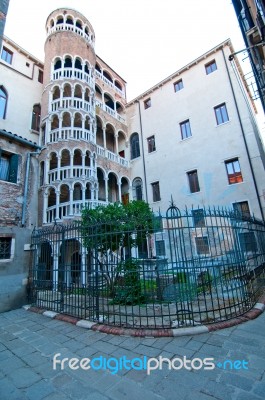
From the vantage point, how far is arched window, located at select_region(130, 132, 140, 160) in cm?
2086

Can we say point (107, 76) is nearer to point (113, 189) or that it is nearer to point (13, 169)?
point (113, 189)

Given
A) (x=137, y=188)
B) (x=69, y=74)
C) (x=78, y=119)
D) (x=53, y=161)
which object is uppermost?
(x=69, y=74)

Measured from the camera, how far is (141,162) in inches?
782

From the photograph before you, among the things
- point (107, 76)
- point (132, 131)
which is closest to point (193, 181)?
point (132, 131)

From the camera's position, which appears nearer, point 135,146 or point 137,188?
point 137,188

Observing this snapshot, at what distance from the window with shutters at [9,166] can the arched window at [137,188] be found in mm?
11724

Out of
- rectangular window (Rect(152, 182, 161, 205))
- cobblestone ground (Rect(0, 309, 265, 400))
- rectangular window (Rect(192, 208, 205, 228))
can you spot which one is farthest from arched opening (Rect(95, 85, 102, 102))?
cobblestone ground (Rect(0, 309, 265, 400))

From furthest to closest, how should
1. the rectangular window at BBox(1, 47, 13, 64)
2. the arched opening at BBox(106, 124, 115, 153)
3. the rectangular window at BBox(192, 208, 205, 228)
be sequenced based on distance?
the arched opening at BBox(106, 124, 115, 153) → the rectangular window at BBox(1, 47, 13, 64) → the rectangular window at BBox(192, 208, 205, 228)

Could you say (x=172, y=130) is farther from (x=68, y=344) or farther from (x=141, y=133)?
(x=68, y=344)

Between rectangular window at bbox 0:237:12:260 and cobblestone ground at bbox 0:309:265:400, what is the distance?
129 inches

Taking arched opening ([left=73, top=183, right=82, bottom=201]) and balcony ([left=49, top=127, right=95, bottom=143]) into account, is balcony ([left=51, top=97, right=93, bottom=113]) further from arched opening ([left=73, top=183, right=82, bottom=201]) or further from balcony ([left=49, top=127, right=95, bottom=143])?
arched opening ([left=73, top=183, right=82, bottom=201])

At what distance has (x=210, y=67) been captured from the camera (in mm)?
17062

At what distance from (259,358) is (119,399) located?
2.17 metres

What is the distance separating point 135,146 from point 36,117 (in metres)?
9.17
